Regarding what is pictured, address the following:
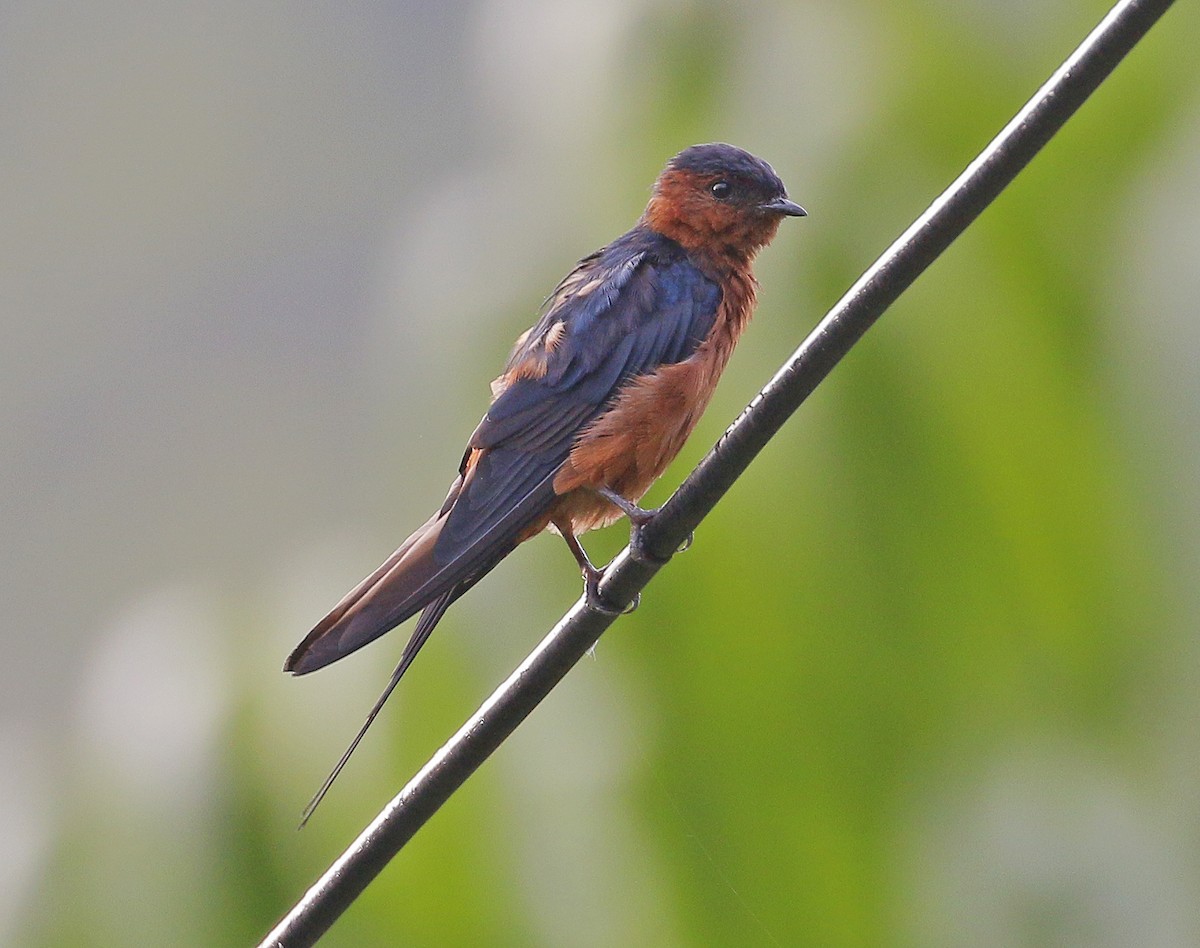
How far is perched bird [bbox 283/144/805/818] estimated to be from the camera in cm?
291

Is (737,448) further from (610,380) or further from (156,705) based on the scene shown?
(156,705)

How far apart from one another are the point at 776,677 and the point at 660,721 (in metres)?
0.44

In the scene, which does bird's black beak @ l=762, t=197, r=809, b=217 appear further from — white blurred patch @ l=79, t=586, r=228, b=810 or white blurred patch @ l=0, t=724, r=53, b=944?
white blurred patch @ l=0, t=724, r=53, b=944

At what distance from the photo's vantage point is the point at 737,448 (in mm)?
1895

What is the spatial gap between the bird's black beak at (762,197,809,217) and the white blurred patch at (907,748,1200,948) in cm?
236

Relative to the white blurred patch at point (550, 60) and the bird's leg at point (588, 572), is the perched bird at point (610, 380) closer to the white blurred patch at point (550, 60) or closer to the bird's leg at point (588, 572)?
the bird's leg at point (588, 572)

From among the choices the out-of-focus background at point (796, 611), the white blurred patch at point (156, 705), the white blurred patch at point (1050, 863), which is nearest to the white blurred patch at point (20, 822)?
the out-of-focus background at point (796, 611)

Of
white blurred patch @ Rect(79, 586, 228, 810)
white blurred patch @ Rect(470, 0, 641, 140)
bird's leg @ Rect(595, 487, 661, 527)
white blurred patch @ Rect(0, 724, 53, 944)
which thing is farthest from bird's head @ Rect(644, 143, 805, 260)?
white blurred patch @ Rect(0, 724, 53, 944)

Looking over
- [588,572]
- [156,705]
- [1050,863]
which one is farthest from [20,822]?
[1050,863]

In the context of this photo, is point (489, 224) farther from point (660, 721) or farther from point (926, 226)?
point (926, 226)

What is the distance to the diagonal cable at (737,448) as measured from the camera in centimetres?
157

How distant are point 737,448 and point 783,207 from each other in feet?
5.74

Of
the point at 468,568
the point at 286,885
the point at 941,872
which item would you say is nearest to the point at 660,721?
the point at 941,872

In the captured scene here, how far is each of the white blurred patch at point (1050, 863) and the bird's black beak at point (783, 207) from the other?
7.74 ft
